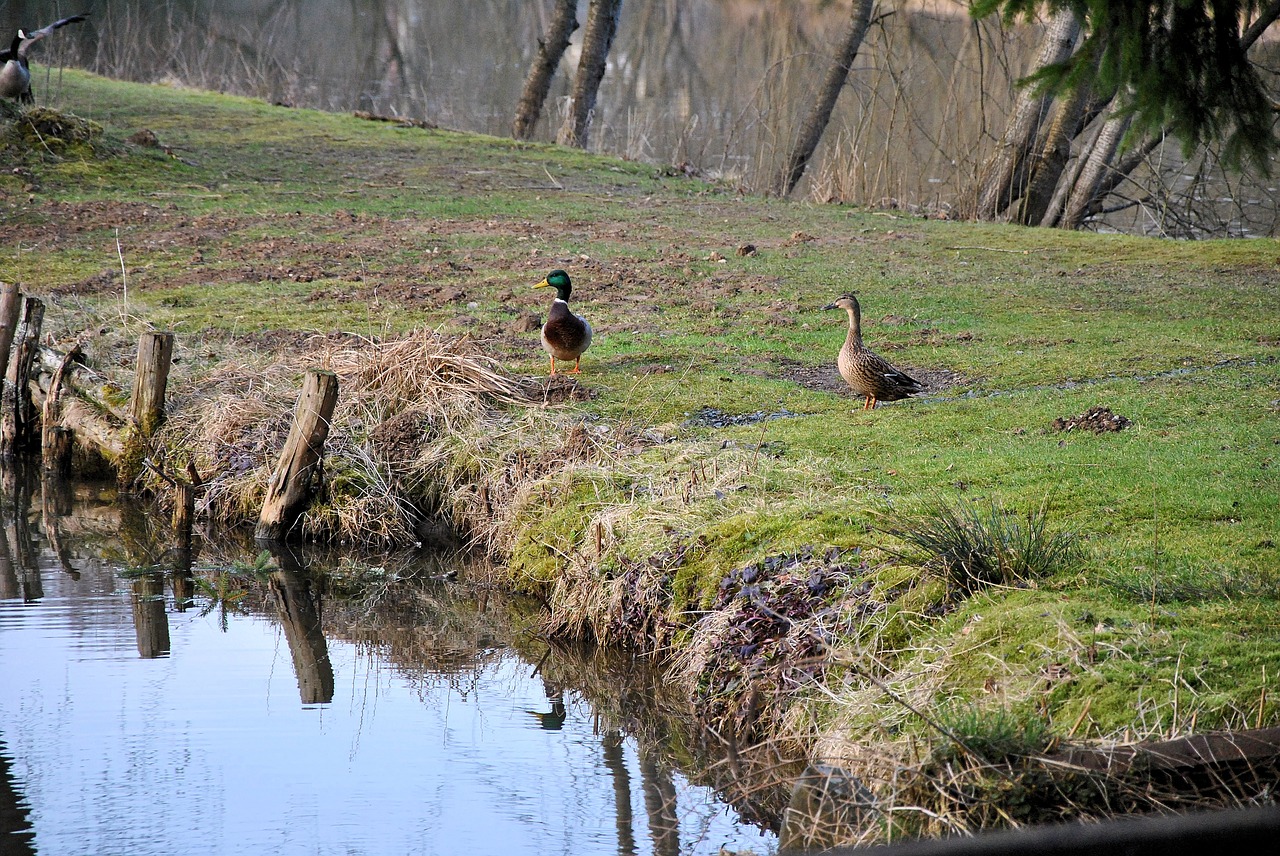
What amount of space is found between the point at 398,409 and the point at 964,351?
501cm

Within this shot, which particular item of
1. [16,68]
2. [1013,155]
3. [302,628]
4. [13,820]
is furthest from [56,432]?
[1013,155]

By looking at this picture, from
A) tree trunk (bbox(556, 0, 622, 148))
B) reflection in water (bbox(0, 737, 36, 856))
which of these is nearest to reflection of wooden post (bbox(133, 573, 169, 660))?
reflection in water (bbox(0, 737, 36, 856))

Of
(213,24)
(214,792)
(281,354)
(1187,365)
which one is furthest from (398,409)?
(213,24)

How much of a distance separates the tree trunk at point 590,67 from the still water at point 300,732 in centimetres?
1805

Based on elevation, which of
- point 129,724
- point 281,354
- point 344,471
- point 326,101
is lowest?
point 129,724

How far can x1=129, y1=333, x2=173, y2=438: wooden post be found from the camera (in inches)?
333

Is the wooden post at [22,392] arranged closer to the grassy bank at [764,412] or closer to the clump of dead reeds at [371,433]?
the grassy bank at [764,412]

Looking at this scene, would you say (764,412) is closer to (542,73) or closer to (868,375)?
(868,375)

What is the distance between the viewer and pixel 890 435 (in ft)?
26.1

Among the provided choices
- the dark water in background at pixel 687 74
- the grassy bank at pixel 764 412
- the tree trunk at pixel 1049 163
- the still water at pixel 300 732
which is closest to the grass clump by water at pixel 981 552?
the grassy bank at pixel 764 412

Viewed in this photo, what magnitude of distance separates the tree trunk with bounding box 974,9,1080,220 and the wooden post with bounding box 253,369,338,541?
46.0ft

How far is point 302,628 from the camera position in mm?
6977

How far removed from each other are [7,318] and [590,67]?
646 inches

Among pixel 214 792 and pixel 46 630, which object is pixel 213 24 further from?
pixel 214 792
